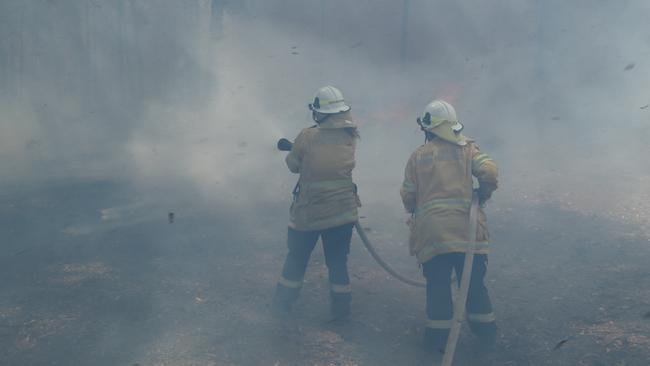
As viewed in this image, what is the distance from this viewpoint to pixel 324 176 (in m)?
4.40

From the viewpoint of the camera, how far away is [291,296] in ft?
15.1

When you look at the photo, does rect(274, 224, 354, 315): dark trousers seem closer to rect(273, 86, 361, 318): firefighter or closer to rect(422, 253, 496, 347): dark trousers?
rect(273, 86, 361, 318): firefighter

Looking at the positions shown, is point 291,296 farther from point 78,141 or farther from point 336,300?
point 78,141

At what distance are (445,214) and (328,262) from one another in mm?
1170

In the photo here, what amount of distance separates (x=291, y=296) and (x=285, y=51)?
794 cm

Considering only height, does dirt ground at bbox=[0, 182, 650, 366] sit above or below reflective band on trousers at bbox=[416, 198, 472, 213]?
below

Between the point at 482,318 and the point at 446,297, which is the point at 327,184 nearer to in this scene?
the point at 446,297

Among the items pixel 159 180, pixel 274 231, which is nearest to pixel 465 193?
pixel 274 231

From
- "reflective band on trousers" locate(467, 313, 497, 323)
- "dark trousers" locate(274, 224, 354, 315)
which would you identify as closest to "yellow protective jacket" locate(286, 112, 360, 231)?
"dark trousers" locate(274, 224, 354, 315)

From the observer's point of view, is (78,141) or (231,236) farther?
(78,141)

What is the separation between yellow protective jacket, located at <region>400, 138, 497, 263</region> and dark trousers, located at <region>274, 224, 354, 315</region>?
77cm

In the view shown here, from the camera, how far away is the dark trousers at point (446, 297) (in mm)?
3953

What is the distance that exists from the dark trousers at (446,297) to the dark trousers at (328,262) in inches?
31.4

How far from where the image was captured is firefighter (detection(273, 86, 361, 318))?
4.39 m
